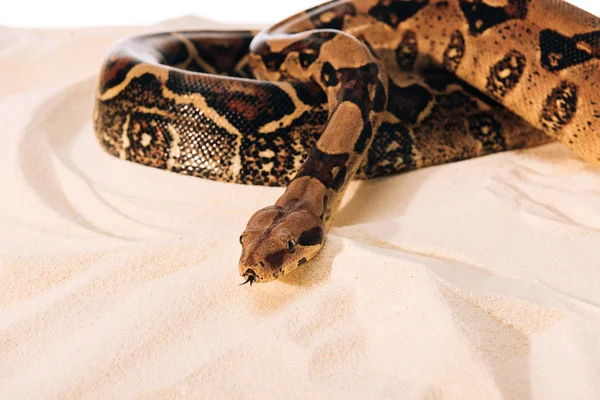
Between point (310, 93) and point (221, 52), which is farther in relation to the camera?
point (221, 52)

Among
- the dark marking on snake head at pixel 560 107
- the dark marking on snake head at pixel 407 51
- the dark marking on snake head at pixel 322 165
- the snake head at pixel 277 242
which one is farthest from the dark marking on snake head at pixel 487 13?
the snake head at pixel 277 242

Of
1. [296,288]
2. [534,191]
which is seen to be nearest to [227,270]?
[296,288]

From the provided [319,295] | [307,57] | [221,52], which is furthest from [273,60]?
[319,295]

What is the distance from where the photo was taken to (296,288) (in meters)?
2.58

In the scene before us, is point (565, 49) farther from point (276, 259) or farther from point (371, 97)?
point (276, 259)

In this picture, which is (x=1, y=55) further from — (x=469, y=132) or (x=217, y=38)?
(x=469, y=132)

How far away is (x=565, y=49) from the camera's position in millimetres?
3689

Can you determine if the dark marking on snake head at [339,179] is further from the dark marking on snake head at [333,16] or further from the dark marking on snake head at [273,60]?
the dark marking on snake head at [333,16]

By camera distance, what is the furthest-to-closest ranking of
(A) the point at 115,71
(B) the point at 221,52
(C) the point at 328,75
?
(B) the point at 221,52 → (A) the point at 115,71 → (C) the point at 328,75

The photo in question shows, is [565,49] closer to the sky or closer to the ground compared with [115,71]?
closer to the sky

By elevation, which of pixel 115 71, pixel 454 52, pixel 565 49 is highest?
pixel 565 49

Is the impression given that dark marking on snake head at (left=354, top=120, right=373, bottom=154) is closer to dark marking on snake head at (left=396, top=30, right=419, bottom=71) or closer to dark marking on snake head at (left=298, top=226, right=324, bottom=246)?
dark marking on snake head at (left=298, top=226, right=324, bottom=246)

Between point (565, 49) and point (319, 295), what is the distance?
2276 mm

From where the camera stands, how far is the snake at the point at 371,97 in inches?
144
